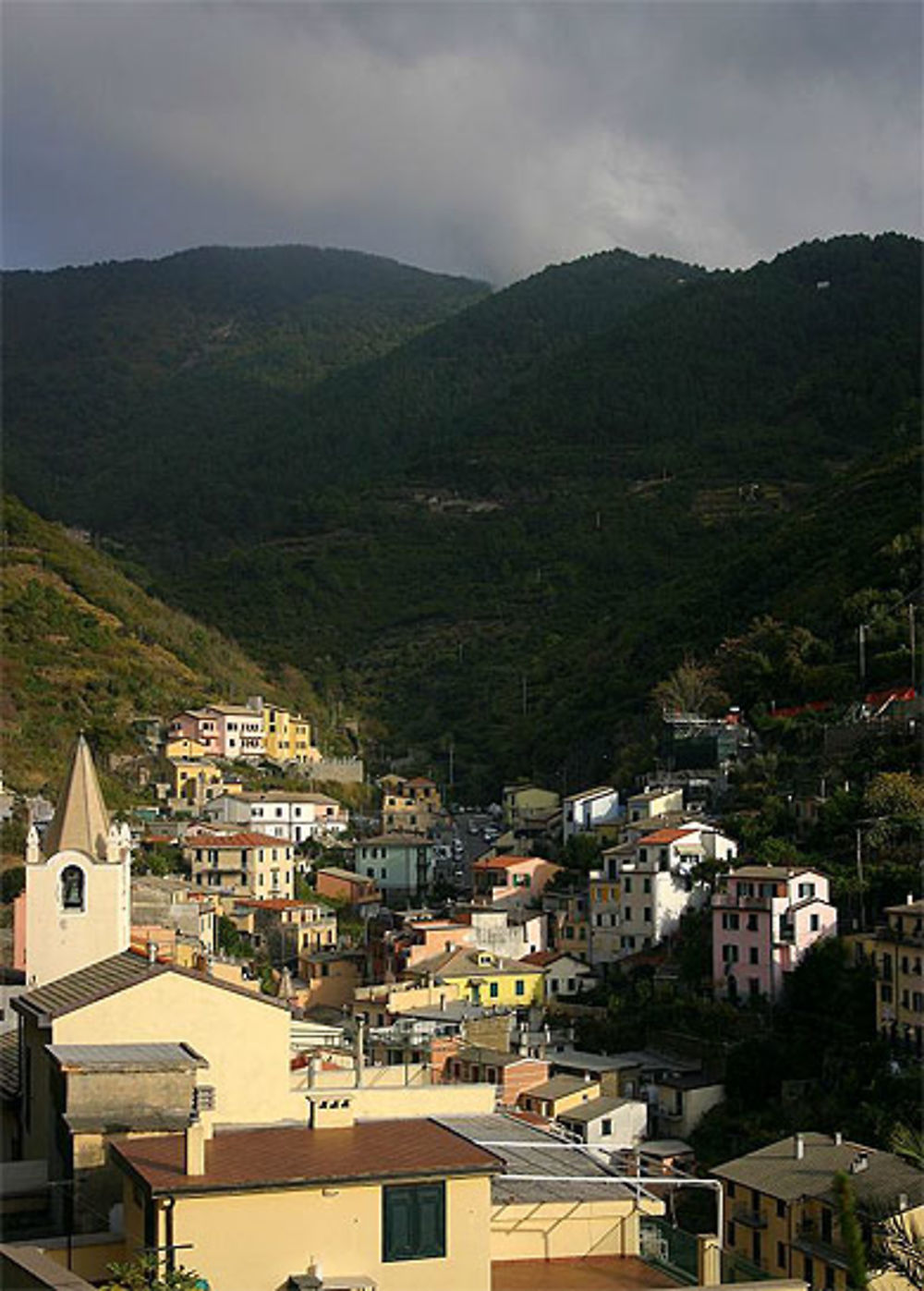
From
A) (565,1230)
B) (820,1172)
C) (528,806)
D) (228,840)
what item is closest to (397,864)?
(528,806)

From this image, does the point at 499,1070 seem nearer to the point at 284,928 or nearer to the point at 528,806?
the point at 284,928

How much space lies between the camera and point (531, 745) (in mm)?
67312

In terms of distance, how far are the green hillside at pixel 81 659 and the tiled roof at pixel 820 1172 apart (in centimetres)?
2756

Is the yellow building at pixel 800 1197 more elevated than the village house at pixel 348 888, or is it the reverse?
the village house at pixel 348 888

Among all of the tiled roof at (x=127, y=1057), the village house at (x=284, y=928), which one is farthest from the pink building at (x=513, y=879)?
the tiled roof at (x=127, y=1057)

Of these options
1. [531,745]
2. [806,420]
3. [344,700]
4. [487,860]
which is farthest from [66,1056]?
[806,420]

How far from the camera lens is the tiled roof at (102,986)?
12.1 m

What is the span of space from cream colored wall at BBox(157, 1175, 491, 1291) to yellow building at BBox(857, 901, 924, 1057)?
74.4 feet

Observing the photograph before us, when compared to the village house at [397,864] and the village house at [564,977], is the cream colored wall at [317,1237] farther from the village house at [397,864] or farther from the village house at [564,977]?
the village house at [397,864]

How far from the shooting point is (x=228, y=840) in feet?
162

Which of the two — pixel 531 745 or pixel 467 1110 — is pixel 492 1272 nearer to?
pixel 467 1110

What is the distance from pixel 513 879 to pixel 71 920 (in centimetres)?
2611

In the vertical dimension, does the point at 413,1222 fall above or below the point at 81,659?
below

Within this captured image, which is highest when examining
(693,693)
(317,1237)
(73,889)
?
(693,693)
